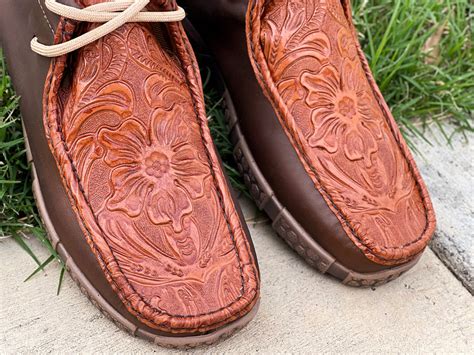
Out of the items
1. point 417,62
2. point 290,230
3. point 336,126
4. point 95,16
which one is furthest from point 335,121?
point 417,62

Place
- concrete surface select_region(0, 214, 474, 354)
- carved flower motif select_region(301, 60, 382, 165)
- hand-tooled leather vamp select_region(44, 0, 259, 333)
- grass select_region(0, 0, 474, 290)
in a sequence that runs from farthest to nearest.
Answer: grass select_region(0, 0, 474, 290) < carved flower motif select_region(301, 60, 382, 165) < concrete surface select_region(0, 214, 474, 354) < hand-tooled leather vamp select_region(44, 0, 259, 333)

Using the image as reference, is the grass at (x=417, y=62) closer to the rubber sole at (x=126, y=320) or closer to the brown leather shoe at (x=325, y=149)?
the brown leather shoe at (x=325, y=149)

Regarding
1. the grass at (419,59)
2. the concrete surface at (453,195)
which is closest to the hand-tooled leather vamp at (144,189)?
the concrete surface at (453,195)

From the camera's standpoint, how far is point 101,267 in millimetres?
1072

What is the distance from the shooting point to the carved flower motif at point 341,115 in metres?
1.26

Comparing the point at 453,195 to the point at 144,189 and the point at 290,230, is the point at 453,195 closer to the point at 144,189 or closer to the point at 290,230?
the point at 290,230

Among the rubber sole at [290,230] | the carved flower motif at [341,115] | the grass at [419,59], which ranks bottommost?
the rubber sole at [290,230]

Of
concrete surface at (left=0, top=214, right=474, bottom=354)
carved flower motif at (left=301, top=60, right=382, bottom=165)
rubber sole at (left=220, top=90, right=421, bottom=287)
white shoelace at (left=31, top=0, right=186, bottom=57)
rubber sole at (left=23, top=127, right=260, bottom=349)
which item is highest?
white shoelace at (left=31, top=0, right=186, bottom=57)

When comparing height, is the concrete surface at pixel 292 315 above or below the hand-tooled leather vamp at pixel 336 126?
below

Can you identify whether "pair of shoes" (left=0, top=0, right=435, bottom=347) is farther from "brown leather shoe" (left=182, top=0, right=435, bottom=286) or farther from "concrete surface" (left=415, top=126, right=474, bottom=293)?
"concrete surface" (left=415, top=126, right=474, bottom=293)

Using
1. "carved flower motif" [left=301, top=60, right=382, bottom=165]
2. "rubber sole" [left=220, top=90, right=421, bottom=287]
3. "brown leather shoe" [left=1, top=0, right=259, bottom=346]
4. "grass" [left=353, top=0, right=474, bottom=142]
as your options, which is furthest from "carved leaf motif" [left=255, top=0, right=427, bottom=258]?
"grass" [left=353, top=0, right=474, bottom=142]

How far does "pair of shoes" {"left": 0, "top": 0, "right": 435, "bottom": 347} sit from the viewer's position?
3.52 ft

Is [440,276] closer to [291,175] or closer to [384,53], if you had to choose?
[291,175]

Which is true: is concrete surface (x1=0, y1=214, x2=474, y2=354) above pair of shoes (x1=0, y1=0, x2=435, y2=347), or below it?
→ below
